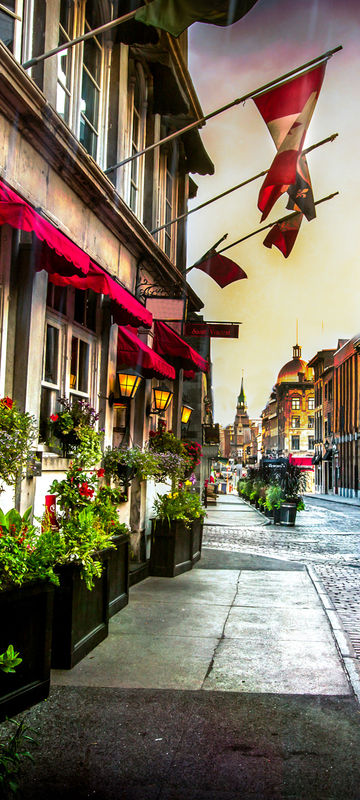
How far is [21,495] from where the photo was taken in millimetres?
6441

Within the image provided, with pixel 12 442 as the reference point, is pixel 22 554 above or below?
below

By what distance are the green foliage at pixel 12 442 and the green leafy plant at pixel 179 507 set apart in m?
4.94

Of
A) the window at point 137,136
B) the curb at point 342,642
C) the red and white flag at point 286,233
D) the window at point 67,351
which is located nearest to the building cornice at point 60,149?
the window at point 137,136

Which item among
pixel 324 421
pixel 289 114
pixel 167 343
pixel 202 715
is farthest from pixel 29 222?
pixel 324 421

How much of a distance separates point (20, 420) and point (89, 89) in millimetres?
6345

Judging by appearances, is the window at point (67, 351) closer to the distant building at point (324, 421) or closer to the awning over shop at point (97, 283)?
the awning over shop at point (97, 283)

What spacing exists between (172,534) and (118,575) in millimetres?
2887

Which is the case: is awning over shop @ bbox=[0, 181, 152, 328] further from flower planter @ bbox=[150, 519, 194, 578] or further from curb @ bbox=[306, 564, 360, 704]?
curb @ bbox=[306, 564, 360, 704]

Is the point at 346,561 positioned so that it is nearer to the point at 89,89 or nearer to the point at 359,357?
the point at 89,89

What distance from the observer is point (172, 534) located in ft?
33.1

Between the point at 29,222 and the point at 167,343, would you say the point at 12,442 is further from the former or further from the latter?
the point at 167,343

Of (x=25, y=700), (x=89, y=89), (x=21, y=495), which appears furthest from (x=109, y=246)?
(x=25, y=700)

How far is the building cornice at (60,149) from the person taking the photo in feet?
20.9

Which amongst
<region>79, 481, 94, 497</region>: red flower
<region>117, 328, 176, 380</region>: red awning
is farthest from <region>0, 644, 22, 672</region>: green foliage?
<region>117, 328, 176, 380</region>: red awning
